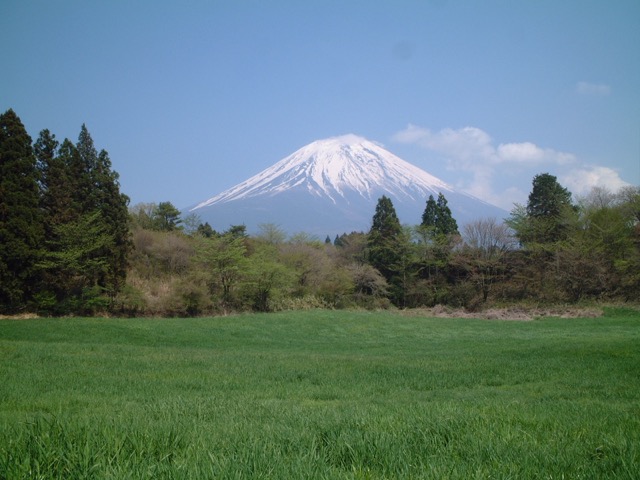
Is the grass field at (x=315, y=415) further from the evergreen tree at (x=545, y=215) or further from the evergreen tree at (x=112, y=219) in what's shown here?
the evergreen tree at (x=545, y=215)

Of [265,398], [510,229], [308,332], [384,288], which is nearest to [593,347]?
[265,398]

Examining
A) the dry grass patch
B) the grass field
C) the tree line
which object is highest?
the tree line

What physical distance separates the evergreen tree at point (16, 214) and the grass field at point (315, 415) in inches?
386

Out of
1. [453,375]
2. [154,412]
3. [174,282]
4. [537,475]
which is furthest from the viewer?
[174,282]

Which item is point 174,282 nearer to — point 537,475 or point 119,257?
point 119,257

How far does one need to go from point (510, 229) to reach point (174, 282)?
4080 centimetres

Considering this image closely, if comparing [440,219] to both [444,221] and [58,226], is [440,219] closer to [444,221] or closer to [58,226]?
[444,221]

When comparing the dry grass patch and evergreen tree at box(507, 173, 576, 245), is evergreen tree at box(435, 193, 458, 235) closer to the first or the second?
evergreen tree at box(507, 173, 576, 245)

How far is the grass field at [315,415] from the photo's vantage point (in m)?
2.90

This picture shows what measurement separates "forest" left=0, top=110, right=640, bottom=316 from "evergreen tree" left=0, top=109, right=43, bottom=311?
8 cm

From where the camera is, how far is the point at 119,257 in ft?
123

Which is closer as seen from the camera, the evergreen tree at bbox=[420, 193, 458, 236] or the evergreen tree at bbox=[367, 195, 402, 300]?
the evergreen tree at bbox=[367, 195, 402, 300]

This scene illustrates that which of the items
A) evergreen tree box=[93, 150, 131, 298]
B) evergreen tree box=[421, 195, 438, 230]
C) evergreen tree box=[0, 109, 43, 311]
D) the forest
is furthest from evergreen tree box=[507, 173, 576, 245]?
evergreen tree box=[0, 109, 43, 311]

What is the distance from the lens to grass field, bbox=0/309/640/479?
9.52 feet
